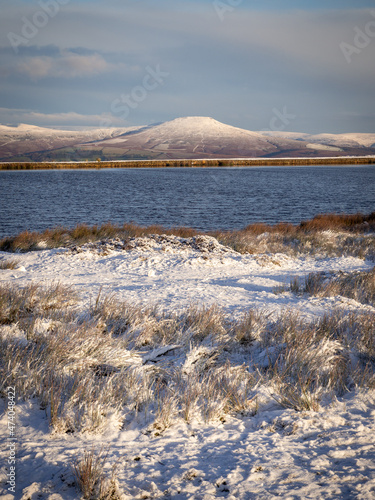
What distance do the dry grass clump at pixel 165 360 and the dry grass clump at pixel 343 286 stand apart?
1.71 m

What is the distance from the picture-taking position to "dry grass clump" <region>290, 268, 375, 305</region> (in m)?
7.70

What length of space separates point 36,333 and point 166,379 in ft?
6.47

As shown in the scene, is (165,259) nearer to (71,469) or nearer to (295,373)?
(295,373)

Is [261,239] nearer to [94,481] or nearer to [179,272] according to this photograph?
[179,272]

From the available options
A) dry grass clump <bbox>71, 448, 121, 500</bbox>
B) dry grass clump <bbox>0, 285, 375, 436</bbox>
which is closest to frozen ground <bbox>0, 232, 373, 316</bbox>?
dry grass clump <bbox>0, 285, 375, 436</bbox>

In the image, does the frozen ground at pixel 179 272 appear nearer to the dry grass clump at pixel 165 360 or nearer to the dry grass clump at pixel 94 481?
the dry grass clump at pixel 165 360

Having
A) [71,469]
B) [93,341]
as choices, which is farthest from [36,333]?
[71,469]

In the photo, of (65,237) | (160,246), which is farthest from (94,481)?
(65,237)

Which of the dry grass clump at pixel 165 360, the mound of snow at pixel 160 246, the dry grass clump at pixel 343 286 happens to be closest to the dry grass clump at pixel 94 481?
the dry grass clump at pixel 165 360

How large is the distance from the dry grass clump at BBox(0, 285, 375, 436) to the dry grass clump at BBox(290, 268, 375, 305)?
171cm

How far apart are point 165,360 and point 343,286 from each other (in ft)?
18.4

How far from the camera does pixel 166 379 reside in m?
4.01

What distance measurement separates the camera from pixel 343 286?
829 cm

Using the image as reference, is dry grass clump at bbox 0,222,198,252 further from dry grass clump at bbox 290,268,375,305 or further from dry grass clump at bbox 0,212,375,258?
dry grass clump at bbox 290,268,375,305
